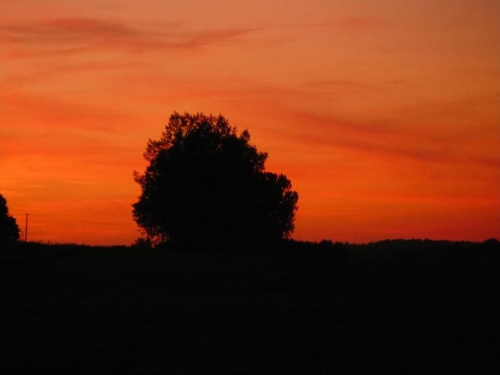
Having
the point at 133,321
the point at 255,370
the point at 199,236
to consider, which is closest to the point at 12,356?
the point at 133,321

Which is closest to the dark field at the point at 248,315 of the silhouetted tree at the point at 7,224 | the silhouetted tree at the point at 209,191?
the silhouetted tree at the point at 209,191

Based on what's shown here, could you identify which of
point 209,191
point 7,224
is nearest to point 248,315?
point 209,191

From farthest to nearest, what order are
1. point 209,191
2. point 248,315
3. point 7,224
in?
point 7,224, point 209,191, point 248,315

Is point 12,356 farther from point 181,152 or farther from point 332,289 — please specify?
point 181,152

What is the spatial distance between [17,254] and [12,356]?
63.3 ft

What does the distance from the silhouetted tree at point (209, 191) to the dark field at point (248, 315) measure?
24.7 meters

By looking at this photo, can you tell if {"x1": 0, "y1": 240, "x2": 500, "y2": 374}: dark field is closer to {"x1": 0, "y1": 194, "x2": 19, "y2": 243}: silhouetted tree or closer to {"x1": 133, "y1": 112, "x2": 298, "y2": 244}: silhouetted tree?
{"x1": 133, "y1": 112, "x2": 298, "y2": 244}: silhouetted tree

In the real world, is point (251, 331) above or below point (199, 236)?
below

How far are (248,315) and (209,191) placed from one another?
3836cm

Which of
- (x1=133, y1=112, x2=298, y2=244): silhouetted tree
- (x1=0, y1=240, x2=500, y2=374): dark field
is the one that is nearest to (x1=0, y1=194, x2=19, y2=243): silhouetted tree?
(x1=133, y1=112, x2=298, y2=244): silhouetted tree

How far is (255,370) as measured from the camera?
62.7 feet

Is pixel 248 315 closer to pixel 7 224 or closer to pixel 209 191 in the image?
pixel 209 191

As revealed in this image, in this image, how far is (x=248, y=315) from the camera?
966 inches

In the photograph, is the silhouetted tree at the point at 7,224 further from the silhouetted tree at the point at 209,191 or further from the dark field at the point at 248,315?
the dark field at the point at 248,315
